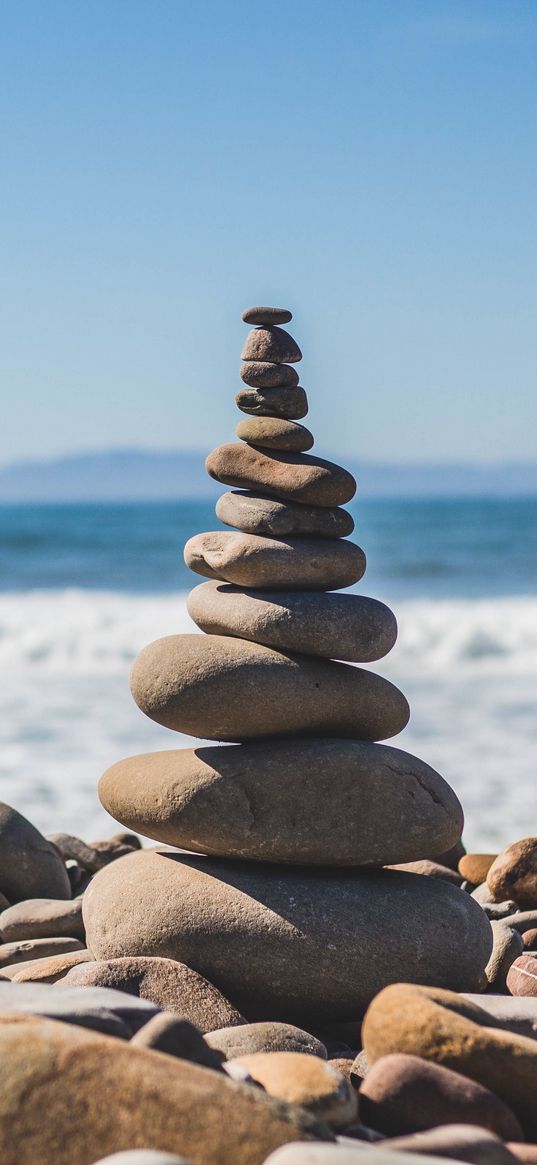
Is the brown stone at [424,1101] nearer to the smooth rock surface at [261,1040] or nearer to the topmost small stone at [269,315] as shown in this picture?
the smooth rock surface at [261,1040]

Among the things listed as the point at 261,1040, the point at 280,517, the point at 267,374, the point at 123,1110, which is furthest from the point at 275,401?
the point at 123,1110

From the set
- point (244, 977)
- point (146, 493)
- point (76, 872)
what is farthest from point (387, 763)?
point (146, 493)

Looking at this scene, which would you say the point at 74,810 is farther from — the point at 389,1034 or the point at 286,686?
the point at 389,1034

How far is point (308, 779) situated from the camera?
486 centimetres

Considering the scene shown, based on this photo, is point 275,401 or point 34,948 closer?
point 275,401

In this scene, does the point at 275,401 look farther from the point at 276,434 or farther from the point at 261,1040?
the point at 261,1040

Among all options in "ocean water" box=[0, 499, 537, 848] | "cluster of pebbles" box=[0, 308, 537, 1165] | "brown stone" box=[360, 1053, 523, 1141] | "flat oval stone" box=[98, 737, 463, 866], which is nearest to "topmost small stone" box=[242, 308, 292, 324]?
"cluster of pebbles" box=[0, 308, 537, 1165]

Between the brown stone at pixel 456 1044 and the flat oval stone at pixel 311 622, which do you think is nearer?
the brown stone at pixel 456 1044

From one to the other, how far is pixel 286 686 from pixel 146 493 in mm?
110721

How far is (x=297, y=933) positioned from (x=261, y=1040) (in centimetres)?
72

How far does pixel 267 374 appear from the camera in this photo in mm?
5285

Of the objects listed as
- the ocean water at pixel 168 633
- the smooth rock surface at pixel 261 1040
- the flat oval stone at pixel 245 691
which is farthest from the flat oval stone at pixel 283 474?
the ocean water at pixel 168 633

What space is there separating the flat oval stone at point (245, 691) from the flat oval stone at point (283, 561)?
27 centimetres

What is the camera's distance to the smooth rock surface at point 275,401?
209 inches
